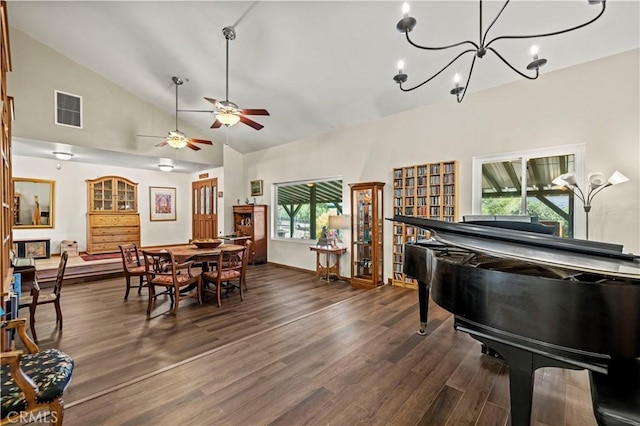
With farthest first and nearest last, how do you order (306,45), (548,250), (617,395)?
(306,45)
(548,250)
(617,395)

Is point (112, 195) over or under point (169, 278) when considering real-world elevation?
over

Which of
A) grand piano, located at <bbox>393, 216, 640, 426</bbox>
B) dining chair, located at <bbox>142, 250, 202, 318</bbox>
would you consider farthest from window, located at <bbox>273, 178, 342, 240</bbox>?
grand piano, located at <bbox>393, 216, 640, 426</bbox>

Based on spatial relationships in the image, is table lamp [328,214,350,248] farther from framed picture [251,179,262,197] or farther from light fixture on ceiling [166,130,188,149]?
light fixture on ceiling [166,130,188,149]

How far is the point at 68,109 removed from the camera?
5.18 metres

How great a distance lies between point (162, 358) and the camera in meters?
2.49

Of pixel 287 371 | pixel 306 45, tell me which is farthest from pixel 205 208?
pixel 287 371

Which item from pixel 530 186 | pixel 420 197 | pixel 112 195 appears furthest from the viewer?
pixel 112 195

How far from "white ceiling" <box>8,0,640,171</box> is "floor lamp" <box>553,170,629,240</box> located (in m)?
1.43

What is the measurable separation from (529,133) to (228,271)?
4727mm

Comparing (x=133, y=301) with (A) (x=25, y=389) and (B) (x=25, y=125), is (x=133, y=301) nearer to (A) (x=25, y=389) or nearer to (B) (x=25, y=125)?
(A) (x=25, y=389)

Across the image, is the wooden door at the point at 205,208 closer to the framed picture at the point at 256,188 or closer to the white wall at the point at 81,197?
the white wall at the point at 81,197

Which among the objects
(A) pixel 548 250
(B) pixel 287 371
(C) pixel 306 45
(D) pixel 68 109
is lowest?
(B) pixel 287 371

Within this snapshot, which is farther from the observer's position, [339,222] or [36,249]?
[36,249]

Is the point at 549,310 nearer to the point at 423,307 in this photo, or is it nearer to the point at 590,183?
the point at 423,307
